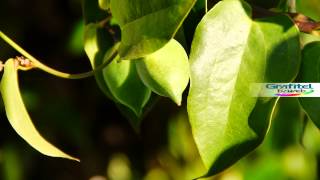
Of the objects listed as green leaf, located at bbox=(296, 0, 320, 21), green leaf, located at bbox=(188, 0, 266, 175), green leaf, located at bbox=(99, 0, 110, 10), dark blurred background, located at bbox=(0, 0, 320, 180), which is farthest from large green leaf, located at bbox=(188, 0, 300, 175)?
dark blurred background, located at bbox=(0, 0, 320, 180)

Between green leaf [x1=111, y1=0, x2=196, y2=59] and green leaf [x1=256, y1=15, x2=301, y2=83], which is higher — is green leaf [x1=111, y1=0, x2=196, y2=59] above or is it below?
above

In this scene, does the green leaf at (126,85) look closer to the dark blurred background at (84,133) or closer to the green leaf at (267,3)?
the green leaf at (267,3)

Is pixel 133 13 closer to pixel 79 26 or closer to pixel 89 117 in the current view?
pixel 79 26

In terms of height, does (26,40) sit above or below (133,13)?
below

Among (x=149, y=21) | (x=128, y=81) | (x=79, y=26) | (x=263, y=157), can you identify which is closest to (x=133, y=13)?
(x=149, y=21)

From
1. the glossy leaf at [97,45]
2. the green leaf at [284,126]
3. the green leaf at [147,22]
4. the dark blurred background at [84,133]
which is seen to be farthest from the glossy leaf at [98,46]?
the green leaf at [284,126]

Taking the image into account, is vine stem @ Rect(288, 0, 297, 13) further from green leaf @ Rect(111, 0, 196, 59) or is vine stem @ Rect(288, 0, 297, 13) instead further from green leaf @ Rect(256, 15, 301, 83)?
green leaf @ Rect(111, 0, 196, 59)

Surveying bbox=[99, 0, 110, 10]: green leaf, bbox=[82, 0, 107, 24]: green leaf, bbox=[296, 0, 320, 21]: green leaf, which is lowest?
bbox=[296, 0, 320, 21]: green leaf
